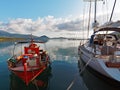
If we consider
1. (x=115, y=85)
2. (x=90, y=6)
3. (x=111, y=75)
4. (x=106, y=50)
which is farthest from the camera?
(x=90, y=6)

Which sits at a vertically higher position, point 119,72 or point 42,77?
point 119,72

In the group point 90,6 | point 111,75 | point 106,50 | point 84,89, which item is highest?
point 90,6

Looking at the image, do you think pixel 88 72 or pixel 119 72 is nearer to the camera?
pixel 119 72

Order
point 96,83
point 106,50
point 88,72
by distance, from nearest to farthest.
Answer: point 96,83, point 106,50, point 88,72

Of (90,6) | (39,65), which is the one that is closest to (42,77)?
(39,65)

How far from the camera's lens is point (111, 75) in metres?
12.8

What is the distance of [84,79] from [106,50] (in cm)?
315

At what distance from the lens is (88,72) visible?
19.0 meters

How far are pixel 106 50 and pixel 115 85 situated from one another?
11.3ft

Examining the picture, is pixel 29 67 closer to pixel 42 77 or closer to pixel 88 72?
pixel 42 77

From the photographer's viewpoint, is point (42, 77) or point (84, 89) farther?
point (42, 77)

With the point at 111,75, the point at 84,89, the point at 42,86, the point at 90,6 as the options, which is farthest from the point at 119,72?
the point at 90,6

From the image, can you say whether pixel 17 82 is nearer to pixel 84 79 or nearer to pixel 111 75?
pixel 84 79

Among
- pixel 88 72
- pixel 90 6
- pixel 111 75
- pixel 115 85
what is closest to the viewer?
pixel 111 75
